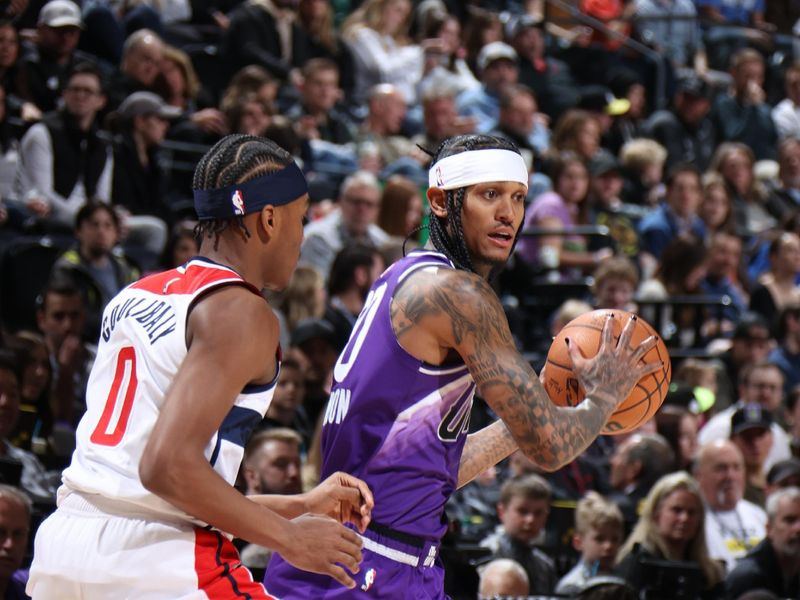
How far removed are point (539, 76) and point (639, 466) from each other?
7908 millimetres

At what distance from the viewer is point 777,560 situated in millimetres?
7898

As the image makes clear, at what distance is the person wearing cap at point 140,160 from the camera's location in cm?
1067

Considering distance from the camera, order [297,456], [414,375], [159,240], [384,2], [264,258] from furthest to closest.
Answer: [384,2]
[159,240]
[297,456]
[414,375]
[264,258]

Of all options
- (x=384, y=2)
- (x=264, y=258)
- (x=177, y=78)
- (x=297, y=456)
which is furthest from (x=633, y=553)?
(x=384, y=2)

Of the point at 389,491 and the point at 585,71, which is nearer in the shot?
the point at 389,491

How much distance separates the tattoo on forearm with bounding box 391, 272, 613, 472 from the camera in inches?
156

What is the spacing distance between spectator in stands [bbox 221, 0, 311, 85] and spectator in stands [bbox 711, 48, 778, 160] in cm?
518

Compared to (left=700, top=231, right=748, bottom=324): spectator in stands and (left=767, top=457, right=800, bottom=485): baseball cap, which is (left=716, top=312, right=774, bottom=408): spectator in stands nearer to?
(left=700, top=231, right=748, bottom=324): spectator in stands

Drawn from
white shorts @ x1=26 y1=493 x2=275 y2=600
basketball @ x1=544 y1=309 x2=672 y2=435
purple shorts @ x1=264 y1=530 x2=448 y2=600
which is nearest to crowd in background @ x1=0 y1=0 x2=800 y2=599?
basketball @ x1=544 y1=309 x2=672 y2=435

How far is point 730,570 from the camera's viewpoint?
8.29 metres

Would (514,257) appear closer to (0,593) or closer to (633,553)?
(633,553)

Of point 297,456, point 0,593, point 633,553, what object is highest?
point 0,593

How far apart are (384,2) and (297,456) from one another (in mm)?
8463

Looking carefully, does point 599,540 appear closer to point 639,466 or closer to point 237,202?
point 639,466
